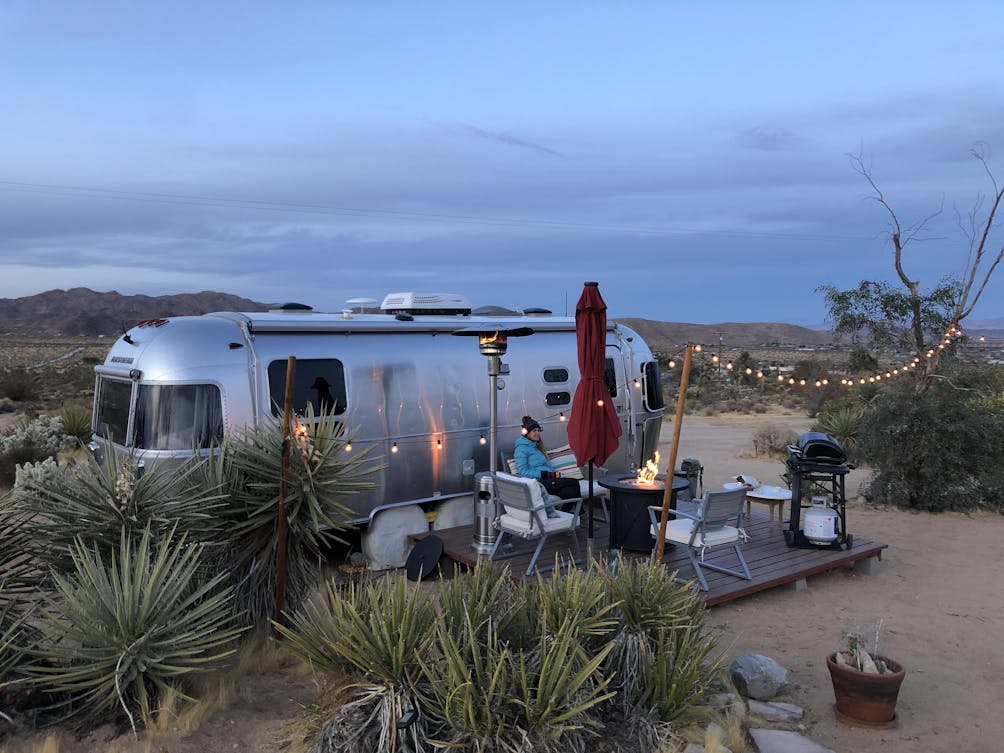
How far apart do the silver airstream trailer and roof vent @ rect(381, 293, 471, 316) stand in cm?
1

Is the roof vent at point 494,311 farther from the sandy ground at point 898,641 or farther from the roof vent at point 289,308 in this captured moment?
the sandy ground at point 898,641

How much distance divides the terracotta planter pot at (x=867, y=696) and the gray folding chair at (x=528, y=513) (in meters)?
2.99

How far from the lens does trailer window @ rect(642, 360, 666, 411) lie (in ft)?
36.5

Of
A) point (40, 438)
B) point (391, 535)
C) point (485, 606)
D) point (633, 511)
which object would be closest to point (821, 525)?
point (633, 511)

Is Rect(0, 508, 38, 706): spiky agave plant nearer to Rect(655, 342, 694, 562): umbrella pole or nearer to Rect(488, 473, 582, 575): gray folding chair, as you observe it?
Rect(488, 473, 582, 575): gray folding chair

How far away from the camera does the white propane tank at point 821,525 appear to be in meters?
8.54

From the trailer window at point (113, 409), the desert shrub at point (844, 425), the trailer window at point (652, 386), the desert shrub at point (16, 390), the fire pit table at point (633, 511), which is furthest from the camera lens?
the desert shrub at point (16, 390)

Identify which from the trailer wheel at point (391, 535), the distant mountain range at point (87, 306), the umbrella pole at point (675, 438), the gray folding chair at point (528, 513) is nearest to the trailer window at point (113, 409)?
→ the trailer wheel at point (391, 535)

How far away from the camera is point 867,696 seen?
523cm

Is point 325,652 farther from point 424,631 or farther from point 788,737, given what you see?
point 788,737

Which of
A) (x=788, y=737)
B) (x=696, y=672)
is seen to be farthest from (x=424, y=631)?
(x=788, y=737)

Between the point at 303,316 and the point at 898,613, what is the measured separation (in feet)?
21.6

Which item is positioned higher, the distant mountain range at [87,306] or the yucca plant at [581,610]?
the distant mountain range at [87,306]

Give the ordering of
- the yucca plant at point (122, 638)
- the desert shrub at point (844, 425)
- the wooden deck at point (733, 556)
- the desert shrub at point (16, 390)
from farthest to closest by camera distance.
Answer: the desert shrub at point (16, 390), the desert shrub at point (844, 425), the wooden deck at point (733, 556), the yucca plant at point (122, 638)
